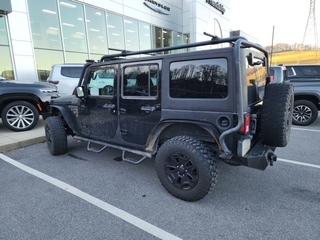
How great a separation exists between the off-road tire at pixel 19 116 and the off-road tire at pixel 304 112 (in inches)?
295

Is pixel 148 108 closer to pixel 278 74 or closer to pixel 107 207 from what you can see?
pixel 107 207

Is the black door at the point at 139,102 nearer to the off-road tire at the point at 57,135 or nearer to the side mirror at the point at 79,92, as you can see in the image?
the side mirror at the point at 79,92

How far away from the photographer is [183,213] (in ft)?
8.12

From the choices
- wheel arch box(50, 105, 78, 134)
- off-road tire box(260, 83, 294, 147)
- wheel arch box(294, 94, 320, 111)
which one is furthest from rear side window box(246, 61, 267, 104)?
wheel arch box(294, 94, 320, 111)

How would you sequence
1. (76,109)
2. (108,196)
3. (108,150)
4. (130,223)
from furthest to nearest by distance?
(108,150)
(76,109)
(108,196)
(130,223)

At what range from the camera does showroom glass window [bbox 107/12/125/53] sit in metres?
12.5

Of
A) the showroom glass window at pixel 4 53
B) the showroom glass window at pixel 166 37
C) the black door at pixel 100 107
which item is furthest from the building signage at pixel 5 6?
the showroom glass window at pixel 166 37

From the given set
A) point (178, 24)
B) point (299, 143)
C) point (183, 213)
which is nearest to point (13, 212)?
point (183, 213)

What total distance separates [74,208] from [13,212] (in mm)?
703

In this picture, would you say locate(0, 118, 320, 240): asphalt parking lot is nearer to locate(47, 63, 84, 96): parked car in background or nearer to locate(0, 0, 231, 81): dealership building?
locate(47, 63, 84, 96): parked car in background

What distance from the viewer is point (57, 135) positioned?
4.13 meters

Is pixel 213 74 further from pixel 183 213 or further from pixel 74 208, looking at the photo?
pixel 74 208

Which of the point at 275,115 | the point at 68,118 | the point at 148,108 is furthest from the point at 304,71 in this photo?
the point at 68,118

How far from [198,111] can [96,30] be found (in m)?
11.2
